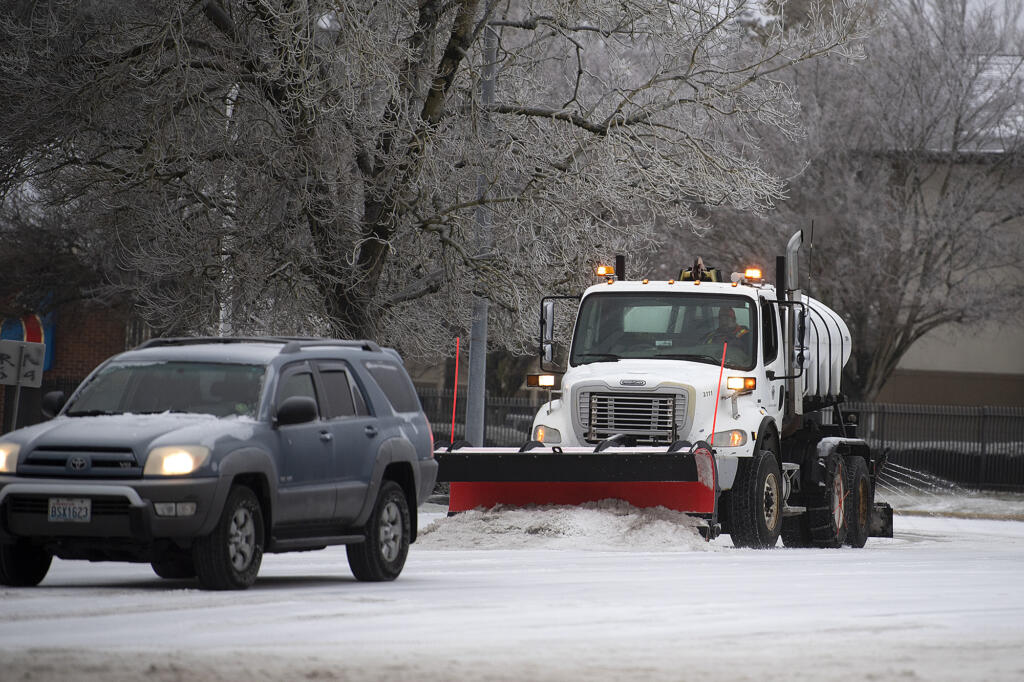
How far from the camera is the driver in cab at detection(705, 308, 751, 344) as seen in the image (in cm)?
1808

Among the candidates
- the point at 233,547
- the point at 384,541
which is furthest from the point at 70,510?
the point at 384,541

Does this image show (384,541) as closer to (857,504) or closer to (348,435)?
(348,435)

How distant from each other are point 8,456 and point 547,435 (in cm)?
721

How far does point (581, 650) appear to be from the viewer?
30.2ft

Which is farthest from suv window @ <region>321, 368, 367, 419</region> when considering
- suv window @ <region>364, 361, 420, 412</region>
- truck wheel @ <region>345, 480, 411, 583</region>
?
truck wheel @ <region>345, 480, 411, 583</region>

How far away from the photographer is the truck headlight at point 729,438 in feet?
56.9

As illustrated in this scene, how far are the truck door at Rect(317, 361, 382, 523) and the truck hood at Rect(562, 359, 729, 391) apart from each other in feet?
14.7

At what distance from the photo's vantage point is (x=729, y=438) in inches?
683

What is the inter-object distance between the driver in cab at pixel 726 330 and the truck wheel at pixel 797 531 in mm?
2800

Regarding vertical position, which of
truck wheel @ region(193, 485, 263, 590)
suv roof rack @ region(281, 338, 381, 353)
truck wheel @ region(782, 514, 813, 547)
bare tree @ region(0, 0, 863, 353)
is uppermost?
bare tree @ region(0, 0, 863, 353)

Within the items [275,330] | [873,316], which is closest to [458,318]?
[275,330]

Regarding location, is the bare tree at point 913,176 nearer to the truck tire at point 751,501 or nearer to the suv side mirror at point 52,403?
the truck tire at point 751,501

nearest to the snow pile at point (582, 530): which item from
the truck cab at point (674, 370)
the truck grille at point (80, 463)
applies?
the truck cab at point (674, 370)

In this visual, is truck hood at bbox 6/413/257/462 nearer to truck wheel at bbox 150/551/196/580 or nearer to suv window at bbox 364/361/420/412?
truck wheel at bbox 150/551/196/580
